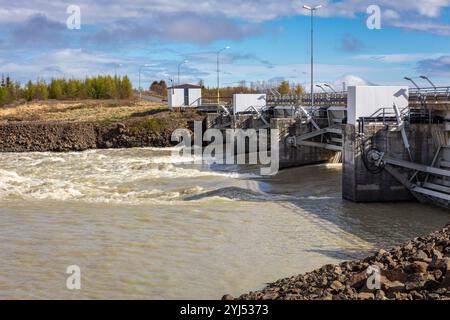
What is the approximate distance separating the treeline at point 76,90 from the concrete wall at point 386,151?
297 ft

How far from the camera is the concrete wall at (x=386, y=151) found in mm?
29422

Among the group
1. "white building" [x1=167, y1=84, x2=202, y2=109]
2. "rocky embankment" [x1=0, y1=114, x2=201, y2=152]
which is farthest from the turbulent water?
"white building" [x1=167, y1=84, x2=202, y2=109]

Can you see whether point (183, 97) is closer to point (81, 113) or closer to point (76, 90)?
point (81, 113)

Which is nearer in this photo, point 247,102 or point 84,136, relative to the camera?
point 247,102

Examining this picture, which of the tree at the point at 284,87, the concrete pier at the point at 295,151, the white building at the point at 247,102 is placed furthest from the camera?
the tree at the point at 284,87

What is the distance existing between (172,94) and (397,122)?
151 feet

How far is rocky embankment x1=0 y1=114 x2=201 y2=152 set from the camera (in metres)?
61.8

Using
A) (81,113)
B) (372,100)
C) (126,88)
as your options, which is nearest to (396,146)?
(372,100)

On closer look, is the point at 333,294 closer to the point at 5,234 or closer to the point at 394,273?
the point at 394,273

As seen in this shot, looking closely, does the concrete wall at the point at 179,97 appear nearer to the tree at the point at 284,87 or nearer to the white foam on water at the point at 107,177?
the white foam on water at the point at 107,177

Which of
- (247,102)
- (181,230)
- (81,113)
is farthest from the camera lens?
(81,113)

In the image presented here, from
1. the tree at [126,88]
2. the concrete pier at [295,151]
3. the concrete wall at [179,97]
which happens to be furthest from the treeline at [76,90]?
the concrete pier at [295,151]

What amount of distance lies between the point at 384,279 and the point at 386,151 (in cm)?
1794

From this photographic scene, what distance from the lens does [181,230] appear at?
22859 millimetres
